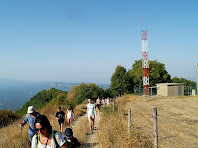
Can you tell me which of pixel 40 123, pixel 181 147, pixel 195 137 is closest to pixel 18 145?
pixel 40 123

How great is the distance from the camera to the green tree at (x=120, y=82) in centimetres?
5071

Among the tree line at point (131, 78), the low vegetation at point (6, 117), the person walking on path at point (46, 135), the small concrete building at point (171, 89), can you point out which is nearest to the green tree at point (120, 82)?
the tree line at point (131, 78)

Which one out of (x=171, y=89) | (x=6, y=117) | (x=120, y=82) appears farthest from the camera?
(x=120, y=82)

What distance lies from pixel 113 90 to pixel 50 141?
50.2 meters

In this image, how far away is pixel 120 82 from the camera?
167 ft

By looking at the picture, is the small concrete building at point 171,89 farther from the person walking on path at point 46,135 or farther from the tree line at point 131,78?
the person walking on path at point 46,135

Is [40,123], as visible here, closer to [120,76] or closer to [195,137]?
[195,137]

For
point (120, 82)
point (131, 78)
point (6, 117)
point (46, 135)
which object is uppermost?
point (131, 78)

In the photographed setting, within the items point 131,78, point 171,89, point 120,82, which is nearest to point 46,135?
point 171,89

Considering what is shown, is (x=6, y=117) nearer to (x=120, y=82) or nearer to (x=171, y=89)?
(x=171, y=89)

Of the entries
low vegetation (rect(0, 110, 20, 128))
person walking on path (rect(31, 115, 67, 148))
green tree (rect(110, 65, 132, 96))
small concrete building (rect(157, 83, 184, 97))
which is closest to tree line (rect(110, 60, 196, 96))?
green tree (rect(110, 65, 132, 96))

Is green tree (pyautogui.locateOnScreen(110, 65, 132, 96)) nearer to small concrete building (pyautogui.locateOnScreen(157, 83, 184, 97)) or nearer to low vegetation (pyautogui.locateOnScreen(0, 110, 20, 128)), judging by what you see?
small concrete building (pyautogui.locateOnScreen(157, 83, 184, 97))

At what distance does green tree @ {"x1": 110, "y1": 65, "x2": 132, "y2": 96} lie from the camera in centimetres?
5071

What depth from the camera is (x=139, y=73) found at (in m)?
55.8
